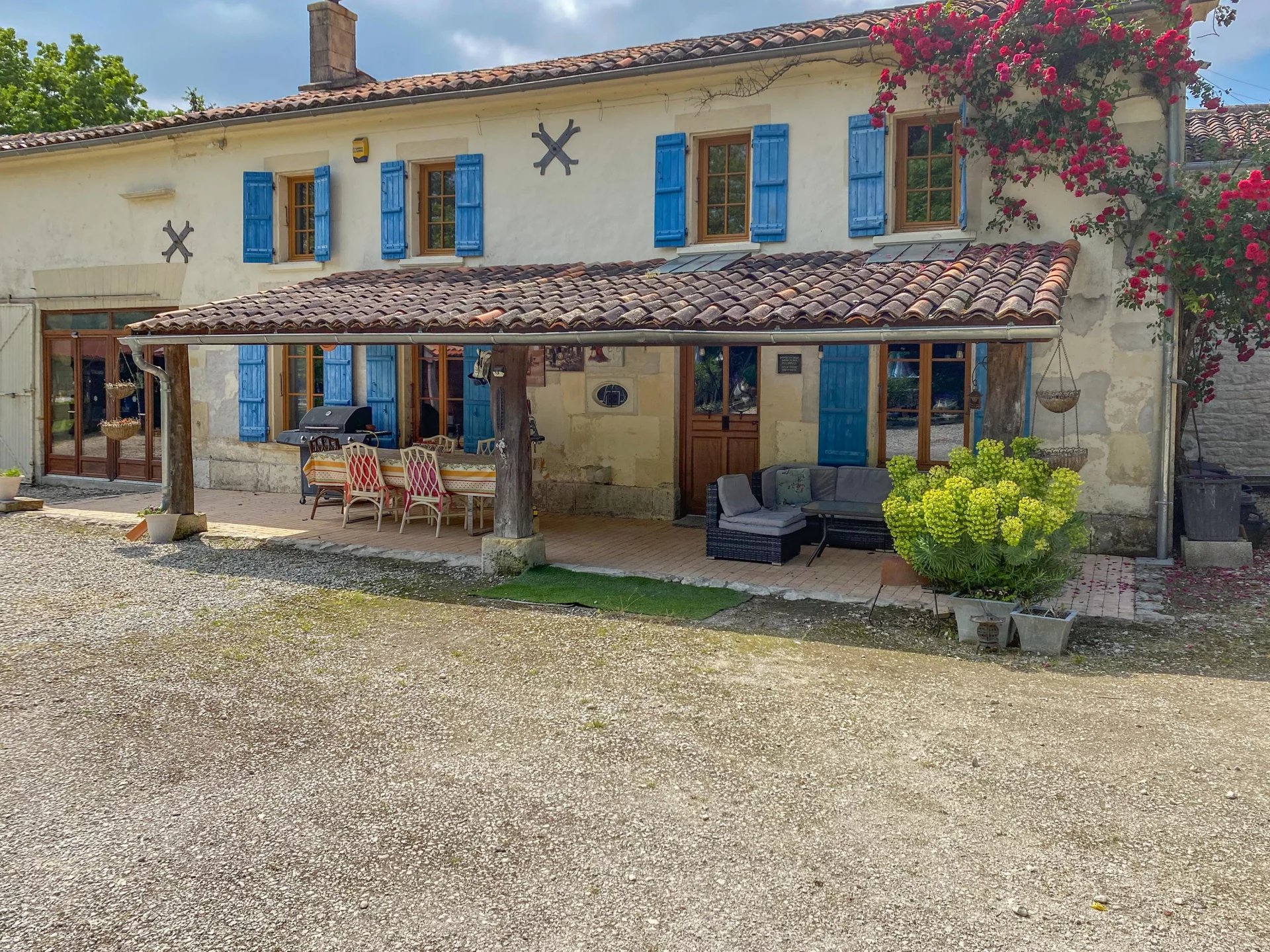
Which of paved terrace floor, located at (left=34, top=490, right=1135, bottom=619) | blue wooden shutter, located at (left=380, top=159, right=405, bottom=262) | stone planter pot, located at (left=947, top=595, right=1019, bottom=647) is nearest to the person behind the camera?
stone planter pot, located at (left=947, top=595, right=1019, bottom=647)

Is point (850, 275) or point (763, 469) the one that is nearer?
point (850, 275)

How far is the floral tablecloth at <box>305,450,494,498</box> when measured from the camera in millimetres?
9430

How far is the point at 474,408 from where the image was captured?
1152 centimetres

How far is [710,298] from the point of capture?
771 centimetres

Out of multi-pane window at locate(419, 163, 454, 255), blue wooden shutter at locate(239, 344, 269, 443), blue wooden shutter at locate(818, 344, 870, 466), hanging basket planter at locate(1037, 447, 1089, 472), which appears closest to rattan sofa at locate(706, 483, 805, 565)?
blue wooden shutter at locate(818, 344, 870, 466)

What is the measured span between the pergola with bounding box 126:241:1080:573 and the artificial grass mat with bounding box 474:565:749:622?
555 mm

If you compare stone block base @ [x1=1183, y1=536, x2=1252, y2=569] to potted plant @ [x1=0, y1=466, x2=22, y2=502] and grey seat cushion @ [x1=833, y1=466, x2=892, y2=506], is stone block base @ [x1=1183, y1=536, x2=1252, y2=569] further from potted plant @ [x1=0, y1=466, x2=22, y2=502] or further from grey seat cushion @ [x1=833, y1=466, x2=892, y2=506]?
potted plant @ [x1=0, y1=466, x2=22, y2=502]

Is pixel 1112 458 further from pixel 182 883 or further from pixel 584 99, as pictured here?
pixel 182 883

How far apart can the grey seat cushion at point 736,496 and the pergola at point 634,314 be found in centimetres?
170

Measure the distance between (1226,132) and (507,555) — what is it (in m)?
8.44

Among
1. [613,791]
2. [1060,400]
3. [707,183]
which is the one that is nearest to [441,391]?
[707,183]

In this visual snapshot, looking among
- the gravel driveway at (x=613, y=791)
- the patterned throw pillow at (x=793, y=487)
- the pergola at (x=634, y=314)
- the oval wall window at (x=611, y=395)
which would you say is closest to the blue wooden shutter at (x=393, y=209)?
the pergola at (x=634, y=314)

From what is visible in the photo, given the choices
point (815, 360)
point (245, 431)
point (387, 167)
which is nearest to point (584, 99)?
point (387, 167)

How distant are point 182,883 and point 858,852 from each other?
2377mm
